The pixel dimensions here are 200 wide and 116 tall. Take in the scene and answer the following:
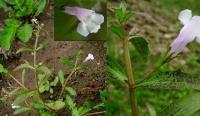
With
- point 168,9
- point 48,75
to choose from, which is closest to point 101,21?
point 48,75

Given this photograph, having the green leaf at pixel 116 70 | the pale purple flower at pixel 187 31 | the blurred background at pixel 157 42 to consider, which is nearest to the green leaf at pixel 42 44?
the green leaf at pixel 116 70

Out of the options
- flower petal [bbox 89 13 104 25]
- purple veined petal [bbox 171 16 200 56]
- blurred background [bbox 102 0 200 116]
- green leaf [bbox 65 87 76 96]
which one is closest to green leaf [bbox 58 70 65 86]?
green leaf [bbox 65 87 76 96]

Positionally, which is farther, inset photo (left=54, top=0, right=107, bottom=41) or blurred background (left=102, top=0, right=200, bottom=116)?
blurred background (left=102, top=0, right=200, bottom=116)

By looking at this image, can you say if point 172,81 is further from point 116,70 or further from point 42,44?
point 42,44

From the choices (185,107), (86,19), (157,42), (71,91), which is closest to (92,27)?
(86,19)

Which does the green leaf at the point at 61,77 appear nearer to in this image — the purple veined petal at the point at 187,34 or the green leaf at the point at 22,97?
the green leaf at the point at 22,97

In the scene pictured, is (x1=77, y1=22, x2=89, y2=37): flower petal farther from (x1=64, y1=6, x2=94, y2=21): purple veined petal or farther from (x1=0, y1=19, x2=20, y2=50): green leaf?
(x1=0, y1=19, x2=20, y2=50): green leaf

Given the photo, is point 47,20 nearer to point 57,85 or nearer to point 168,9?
point 57,85
